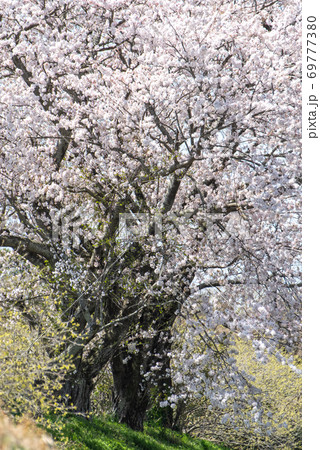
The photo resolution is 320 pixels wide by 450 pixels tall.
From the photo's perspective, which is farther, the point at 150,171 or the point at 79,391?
the point at 79,391

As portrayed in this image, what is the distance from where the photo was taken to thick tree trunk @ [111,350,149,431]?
8.59 m

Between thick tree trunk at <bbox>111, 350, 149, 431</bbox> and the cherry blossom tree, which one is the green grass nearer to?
thick tree trunk at <bbox>111, 350, 149, 431</bbox>

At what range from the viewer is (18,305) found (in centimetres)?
813

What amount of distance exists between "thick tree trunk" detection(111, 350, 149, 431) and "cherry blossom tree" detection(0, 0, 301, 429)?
0.03 meters

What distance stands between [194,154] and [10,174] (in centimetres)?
350

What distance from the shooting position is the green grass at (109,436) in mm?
6166

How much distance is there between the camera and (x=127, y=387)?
8625mm

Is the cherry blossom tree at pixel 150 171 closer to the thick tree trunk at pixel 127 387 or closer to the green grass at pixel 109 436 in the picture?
the thick tree trunk at pixel 127 387

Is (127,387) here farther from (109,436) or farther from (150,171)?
(150,171)

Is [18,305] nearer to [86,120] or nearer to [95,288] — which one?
[95,288]

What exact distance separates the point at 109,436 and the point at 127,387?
1.38 m

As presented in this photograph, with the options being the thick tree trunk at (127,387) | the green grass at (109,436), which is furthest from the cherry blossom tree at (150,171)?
the green grass at (109,436)

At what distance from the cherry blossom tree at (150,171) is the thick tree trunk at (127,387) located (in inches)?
1.0

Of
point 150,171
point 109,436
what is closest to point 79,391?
point 109,436
